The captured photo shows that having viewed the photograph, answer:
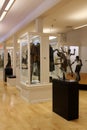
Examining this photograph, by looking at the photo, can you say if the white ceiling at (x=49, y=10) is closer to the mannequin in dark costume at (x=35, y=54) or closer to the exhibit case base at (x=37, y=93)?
the mannequin in dark costume at (x=35, y=54)

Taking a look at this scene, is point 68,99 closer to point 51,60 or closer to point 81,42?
point 51,60

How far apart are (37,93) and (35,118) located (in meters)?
1.55

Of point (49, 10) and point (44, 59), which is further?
point (44, 59)

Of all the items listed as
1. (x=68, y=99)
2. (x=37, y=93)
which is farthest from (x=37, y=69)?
(x=68, y=99)

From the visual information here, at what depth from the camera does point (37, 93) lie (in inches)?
219

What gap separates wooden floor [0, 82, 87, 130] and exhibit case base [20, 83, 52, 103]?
0.25 m

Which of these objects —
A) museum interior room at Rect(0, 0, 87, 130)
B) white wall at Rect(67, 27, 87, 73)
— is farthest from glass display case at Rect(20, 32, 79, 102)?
white wall at Rect(67, 27, 87, 73)

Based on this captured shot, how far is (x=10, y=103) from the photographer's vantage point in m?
5.50

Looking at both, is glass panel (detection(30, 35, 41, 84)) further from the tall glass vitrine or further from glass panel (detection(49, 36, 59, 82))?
glass panel (detection(49, 36, 59, 82))

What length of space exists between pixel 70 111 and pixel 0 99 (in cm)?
306

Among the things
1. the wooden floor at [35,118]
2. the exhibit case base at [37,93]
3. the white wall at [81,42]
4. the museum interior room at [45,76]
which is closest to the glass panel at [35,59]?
the museum interior room at [45,76]

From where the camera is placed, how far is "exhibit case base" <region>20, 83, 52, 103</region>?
18.0 feet

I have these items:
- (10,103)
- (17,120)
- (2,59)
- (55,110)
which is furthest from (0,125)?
(2,59)

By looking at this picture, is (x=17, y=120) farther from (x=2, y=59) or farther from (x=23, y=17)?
(x=2, y=59)
